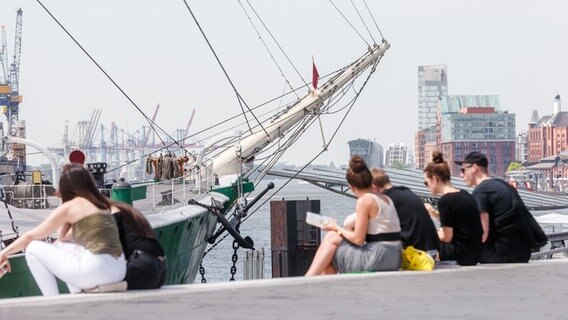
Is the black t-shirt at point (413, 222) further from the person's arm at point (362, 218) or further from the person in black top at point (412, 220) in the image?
the person's arm at point (362, 218)

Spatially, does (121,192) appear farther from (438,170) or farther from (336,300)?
(336,300)

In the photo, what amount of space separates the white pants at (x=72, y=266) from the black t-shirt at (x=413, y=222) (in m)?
3.44

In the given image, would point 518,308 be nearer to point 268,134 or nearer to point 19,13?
point 268,134

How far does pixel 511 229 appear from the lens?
15.3m

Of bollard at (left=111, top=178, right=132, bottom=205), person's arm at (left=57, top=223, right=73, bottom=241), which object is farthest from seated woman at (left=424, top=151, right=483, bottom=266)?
bollard at (left=111, top=178, right=132, bottom=205)

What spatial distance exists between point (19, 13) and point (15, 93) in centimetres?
1067

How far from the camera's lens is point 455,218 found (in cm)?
1506

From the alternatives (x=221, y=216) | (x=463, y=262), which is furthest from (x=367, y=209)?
(x=221, y=216)

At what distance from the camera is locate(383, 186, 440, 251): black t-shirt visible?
580 inches

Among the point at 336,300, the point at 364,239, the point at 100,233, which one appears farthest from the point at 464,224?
the point at 100,233

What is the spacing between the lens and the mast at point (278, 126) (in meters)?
46.8

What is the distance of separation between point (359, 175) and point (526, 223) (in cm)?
221

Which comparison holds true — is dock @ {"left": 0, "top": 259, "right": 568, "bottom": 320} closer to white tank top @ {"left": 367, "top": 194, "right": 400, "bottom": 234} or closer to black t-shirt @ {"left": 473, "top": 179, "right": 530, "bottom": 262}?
white tank top @ {"left": 367, "top": 194, "right": 400, "bottom": 234}

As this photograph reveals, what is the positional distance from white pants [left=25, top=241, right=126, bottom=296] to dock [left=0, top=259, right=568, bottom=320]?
0.26 m
